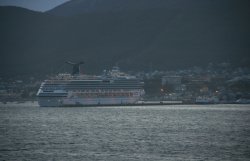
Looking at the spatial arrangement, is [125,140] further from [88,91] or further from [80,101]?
[88,91]

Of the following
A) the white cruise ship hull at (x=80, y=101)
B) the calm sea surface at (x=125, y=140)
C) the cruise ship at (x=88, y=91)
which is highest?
the cruise ship at (x=88, y=91)

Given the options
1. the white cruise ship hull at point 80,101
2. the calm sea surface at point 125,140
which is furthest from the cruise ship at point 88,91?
the calm sea surface at point 125,140

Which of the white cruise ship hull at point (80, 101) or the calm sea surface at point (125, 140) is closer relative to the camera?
the calm sea surface at point (125, 140)

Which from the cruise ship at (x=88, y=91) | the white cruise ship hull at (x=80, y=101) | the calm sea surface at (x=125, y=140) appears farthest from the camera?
the cruise ship at (x=88, y=91)

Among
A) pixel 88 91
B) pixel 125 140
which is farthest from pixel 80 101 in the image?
pixel 125 140

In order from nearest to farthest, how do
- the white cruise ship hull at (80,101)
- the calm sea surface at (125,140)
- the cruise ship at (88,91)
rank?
the calm sea surface at (125,140) → the white cruise ship hull at (80,101) → the cruise ship at (88,91)

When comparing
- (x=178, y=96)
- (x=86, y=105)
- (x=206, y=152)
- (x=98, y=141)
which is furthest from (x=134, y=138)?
(x=178, y=96)

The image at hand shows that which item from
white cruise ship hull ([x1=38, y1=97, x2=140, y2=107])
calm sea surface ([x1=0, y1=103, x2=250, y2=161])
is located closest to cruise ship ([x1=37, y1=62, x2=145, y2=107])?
white cruise ship hull ([x1=38, y1=97, x2=140, y2=107])

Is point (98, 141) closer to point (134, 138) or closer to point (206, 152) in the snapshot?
point (134, 138)

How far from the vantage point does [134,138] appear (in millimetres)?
53438

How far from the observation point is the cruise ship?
10831 centimetres

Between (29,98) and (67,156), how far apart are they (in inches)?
4536

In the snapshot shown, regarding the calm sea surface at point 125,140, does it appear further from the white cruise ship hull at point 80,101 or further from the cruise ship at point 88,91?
the cruise ship at point 88,91

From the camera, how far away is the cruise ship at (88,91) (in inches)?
4264
